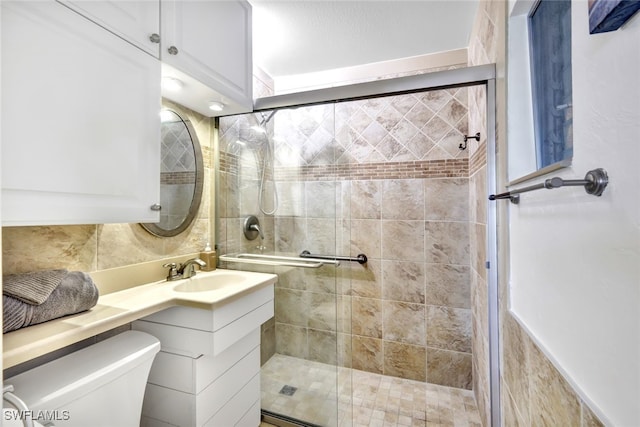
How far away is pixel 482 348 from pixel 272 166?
1638mm

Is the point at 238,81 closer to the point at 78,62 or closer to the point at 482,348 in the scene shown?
the point at 78,62

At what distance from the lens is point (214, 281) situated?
5.42 feet

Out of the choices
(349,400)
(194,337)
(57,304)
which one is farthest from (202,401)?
(349,400)

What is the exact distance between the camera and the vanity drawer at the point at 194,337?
1.20 m

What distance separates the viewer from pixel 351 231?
7.48 ft

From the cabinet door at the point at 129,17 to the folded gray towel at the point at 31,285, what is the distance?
34.4 inches

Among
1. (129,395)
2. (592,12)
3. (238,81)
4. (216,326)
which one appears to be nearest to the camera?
(592,12)

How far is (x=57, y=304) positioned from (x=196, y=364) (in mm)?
569

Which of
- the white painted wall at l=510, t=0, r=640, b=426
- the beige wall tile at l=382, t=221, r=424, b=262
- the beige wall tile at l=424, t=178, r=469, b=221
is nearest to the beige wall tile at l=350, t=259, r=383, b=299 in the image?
the beige wall tile at l=382, t=221, r=424, b=262

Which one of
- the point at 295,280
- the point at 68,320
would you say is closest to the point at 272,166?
the point at 295,280

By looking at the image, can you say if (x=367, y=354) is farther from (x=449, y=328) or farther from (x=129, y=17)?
(x=129, y=17)

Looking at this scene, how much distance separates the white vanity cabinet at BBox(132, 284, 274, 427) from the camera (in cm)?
122

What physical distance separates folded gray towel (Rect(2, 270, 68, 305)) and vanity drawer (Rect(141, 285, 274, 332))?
450 millimetres

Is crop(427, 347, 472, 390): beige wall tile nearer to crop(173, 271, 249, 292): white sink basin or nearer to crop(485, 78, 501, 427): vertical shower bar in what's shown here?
crop(485, 78, 501, 427): vertical shower bar
